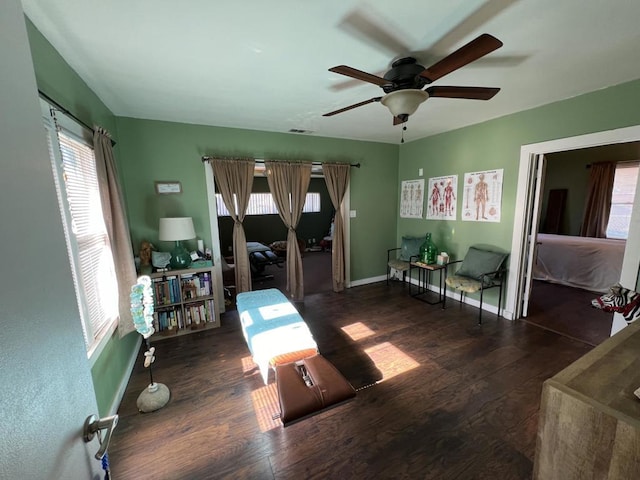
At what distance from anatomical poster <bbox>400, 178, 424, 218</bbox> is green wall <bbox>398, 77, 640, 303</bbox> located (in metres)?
0.11

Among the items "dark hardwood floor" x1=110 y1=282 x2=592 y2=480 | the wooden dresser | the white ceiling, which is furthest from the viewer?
"dark hardwood floor" x1=110 y1=282 x2=592 y2=480

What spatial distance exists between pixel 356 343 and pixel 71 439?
2.37m

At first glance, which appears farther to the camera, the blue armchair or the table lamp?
the blue armchair

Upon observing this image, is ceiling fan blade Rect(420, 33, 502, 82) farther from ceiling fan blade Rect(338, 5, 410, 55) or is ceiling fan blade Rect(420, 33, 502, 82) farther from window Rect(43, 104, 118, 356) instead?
window Rect(43, 104, 118, 356)

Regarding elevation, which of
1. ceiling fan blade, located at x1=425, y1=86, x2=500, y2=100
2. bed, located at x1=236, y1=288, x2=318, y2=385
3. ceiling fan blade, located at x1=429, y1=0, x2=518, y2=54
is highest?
ceiling fan blade, located at x1=429, y1=0, x2=518, y2=54

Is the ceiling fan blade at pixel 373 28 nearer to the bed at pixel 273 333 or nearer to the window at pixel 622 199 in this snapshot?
the bed at pixel 273 333

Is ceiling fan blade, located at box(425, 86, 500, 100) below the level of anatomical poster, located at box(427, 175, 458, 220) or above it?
above

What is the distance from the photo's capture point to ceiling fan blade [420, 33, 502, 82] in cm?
123

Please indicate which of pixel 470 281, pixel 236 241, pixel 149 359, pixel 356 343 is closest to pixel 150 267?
pixel 236 241

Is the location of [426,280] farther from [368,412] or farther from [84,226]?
[84,226]

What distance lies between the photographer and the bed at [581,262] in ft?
12.0

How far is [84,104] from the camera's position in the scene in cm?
200

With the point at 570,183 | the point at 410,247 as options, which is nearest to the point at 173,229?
the point at 410,247

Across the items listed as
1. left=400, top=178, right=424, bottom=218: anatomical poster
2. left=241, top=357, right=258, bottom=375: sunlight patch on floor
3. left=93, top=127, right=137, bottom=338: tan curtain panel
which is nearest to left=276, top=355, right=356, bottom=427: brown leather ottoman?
left=241, top=357, right=258, bottom=375: sunlight patch on floor
